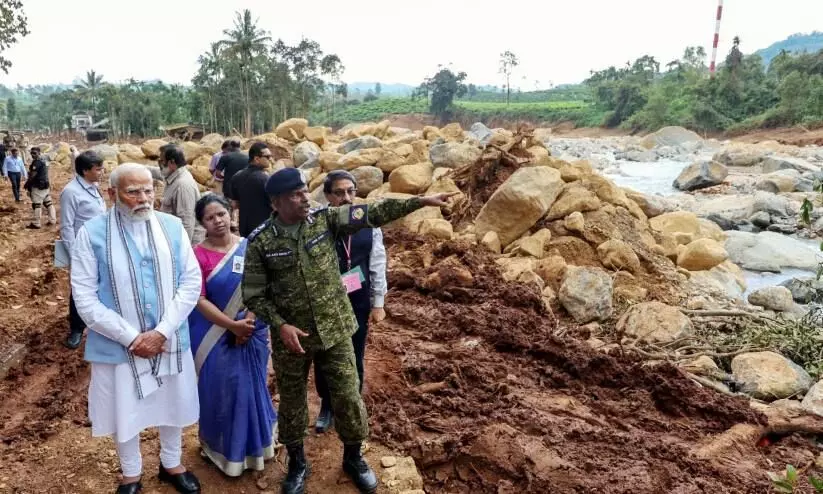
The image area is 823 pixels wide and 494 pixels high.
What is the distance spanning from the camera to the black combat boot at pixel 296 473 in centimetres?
268

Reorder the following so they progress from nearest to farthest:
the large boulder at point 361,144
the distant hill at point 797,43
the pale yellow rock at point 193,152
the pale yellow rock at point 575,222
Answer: the pale yellow rock at point 575,222 → the large boulder at point 361,144 → the pale yellow rock at point 193,152 → the distant hill at point 797,43

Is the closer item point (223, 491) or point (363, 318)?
point (223, 491)

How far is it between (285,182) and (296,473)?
1.34 meters

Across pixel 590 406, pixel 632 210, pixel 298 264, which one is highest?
pixel 298 264

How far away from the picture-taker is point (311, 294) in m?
2.49

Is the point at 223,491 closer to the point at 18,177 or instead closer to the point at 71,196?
the point at 71,196

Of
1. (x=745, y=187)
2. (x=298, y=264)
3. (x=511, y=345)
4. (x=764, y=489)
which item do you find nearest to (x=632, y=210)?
(x=511, y=345)

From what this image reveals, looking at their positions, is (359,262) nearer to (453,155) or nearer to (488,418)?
(488,418)

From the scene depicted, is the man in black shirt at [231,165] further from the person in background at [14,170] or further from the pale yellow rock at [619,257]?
the person in background at [14,170]

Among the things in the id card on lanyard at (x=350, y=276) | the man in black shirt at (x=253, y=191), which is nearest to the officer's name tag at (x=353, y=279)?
the id card on lanyard at (x=350, y=276)

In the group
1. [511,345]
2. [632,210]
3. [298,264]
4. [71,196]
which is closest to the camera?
→ [298,264]

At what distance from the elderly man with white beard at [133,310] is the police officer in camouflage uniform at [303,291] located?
32cm

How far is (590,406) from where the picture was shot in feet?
12.6

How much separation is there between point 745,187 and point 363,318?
54.1 feet
